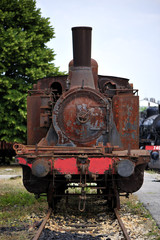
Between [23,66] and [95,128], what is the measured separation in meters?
16.2

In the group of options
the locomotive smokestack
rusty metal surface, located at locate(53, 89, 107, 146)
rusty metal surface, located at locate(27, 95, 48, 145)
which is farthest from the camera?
rusty metal surface, located at locate(27, 95, 48, 145)

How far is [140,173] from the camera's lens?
806 centimetres

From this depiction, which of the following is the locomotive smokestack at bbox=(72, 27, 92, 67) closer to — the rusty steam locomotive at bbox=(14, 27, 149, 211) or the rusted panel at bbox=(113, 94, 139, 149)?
the rusty steam locomotive at bbox=(14, 27, 149, 211)

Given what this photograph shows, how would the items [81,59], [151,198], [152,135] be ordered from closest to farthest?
[81,59]
[151,198]
[152,135]

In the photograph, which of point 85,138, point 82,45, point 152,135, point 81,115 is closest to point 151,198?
point 85,138

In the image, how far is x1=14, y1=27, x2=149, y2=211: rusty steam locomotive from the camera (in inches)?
284

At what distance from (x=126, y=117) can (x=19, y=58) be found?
14957 mm

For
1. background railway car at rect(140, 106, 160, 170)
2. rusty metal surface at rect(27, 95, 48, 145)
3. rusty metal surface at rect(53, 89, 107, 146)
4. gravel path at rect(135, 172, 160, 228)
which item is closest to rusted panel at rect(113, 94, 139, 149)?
rusty metal surface at rect(53, 89, 107, 146)

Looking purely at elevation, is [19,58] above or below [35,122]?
above

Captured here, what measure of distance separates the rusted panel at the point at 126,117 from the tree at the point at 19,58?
13.7 meters

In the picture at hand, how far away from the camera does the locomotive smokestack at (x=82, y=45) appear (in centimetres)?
824

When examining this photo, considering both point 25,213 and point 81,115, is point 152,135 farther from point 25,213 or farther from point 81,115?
point 25,213

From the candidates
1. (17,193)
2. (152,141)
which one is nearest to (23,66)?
(152,141)

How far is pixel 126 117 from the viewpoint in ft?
27.4
